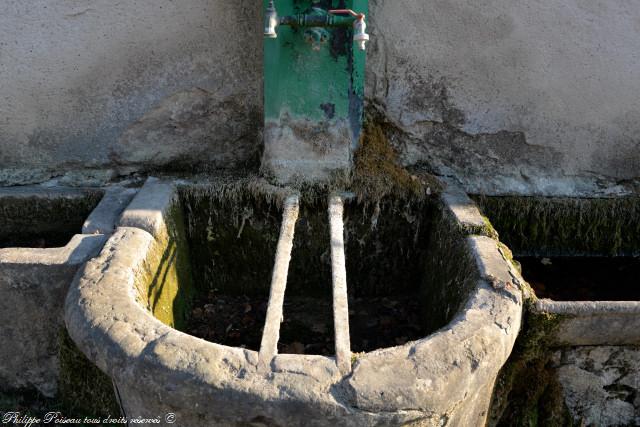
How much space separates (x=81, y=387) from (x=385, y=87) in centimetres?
Result: 242

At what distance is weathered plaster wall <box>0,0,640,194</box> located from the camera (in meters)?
3.37

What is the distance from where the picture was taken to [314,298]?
3715 millimetres

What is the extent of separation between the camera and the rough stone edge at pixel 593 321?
8.24ft

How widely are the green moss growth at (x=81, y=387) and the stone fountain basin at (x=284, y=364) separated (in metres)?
0.42

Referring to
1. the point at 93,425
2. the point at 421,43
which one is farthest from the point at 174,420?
the point at 421,43

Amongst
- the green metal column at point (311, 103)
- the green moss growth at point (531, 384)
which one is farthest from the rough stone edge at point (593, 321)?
the green metal column at point (311, 103)

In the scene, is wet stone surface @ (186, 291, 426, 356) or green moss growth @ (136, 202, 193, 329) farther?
wet stone surface @ (186, 291, 426, 356)

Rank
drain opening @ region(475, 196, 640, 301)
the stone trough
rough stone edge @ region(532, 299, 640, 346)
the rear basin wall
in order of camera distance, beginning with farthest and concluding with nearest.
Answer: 1. drain opening @ region(475, 196, 640, 301)
2. the rear basin wall
3. the stone trough
4. rough stone edge @ region(532, 299, 640, 346)

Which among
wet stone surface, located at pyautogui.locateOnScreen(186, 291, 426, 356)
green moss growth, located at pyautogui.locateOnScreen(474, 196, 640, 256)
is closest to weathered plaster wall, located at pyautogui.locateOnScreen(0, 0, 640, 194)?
green moss growth, located at pyautogui.locateOnScreen(474, 196, 640, 256)

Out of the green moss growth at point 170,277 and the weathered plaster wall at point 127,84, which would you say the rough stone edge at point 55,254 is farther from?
the weathered plaster wall at point 127,84

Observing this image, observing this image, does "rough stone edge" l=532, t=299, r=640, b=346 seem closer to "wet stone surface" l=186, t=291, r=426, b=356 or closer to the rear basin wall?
the rear basin wall

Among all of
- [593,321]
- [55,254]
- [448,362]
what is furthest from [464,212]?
[55,254]

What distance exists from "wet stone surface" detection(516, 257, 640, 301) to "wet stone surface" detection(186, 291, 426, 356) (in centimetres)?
81

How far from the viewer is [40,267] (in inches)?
102
